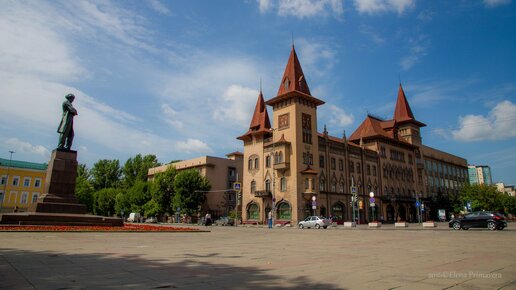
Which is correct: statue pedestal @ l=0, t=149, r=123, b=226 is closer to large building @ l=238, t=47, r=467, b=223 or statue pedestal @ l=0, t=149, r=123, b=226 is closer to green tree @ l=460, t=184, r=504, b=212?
large building @ l=238, t=47, r=467, b=223

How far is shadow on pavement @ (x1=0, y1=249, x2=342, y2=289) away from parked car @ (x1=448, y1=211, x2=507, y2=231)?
2508 centimetres

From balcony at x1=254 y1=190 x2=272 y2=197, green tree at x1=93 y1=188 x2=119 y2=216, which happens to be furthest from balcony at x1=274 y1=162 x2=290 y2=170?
green tree at x1=93 y1=188 x2=119 y2=216

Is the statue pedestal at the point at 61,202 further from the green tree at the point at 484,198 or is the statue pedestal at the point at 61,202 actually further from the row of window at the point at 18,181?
the green tree at the point at 484,198

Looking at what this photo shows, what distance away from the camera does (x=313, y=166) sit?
51.9 m

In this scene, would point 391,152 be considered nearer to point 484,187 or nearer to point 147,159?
Result: point 484,187

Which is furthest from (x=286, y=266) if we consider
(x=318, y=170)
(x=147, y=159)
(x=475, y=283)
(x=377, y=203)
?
(x=147, y=159)

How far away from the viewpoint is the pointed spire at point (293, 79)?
54406mm

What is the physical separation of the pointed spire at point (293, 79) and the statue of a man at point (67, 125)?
34154mm

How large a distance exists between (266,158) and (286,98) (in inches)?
391

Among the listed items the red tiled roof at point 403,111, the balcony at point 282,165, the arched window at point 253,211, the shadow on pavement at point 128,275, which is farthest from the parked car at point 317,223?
the red tiled roof at point 403,111

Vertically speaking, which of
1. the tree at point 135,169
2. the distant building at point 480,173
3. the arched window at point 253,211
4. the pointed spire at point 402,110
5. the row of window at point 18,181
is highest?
the pointed spire at point 402,110

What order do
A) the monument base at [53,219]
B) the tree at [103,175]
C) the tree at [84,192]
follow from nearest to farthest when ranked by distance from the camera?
1. the monument base at [53,219]
2. the tree at [84,192]
3. the tree at [103,175]

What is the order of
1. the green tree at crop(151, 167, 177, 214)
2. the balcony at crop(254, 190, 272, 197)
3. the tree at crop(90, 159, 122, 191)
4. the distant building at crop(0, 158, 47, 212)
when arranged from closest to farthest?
the balcony at crop(254, 190, 272, 197) < the green tree at crop(151, 167, 177, 214) < the distant building at crop(0, 158, 47, 212) < the tree at crop(90, 159, 122, 191)

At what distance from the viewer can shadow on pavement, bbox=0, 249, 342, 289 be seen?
17.3 feet
